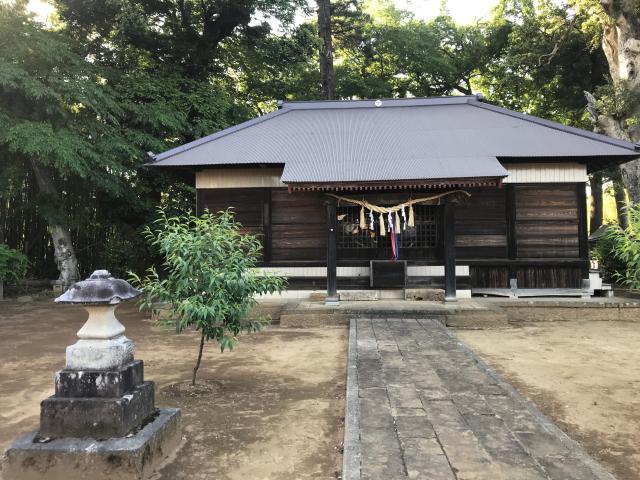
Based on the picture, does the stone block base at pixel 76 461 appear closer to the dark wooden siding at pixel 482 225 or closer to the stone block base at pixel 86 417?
the stone block base at pixel 86 417

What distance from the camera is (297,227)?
1089cm

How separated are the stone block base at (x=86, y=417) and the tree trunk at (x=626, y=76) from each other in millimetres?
15394

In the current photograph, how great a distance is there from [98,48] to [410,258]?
43.9ft

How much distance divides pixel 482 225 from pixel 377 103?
5.48 meters

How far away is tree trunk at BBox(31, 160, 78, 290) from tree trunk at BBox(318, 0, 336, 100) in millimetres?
10387

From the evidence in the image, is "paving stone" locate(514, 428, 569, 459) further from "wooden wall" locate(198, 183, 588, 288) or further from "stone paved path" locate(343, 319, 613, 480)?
"wooden wall" locate(198, 183, 588, 288)

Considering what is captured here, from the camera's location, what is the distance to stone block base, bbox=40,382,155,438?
10.1 ft

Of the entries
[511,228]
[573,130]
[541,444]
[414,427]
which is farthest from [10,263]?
[573,130]

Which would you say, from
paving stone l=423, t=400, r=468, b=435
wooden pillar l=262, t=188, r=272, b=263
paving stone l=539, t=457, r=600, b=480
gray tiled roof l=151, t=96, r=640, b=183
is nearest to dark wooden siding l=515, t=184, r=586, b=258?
gray tiled roof l=151, t=96, r=640, b=183

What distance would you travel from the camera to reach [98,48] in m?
15.5

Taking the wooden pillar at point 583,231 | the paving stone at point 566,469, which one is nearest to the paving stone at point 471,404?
the paving stone at point 566,469

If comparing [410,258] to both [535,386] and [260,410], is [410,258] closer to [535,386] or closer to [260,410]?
[535,386]

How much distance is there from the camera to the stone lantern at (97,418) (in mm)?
2902

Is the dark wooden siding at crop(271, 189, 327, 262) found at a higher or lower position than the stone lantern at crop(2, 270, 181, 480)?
higher
